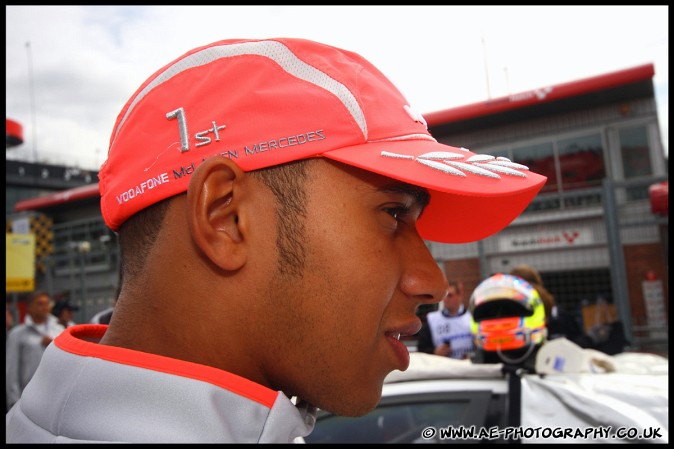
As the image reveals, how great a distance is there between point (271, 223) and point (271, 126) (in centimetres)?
17

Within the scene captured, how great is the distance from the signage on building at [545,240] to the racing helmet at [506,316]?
2.82 m

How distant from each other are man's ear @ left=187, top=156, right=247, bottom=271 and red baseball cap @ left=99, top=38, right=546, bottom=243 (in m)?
0.04

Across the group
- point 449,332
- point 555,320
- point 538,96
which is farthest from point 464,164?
point 538,96

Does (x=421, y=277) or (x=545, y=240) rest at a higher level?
(x=545, y=240)

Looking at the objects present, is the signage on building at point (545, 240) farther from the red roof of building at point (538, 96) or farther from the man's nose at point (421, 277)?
the man's nose at point (421, 277)

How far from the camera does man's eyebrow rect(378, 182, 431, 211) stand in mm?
1075

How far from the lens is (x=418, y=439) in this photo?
8.95 ft

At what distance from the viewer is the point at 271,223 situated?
100 cm

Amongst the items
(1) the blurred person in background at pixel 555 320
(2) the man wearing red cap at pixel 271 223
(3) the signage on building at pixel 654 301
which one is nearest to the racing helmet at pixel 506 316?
(1) the blurred person in background at pixel 555 320

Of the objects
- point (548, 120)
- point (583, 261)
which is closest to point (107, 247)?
point (583, 261)

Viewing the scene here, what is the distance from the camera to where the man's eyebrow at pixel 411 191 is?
108 cm

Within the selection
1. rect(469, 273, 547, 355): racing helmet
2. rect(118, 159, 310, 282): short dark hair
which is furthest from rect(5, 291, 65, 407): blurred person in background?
rect(118, 159, 310, 282): short dark hair

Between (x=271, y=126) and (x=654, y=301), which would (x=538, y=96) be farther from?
(x=271, y=126)

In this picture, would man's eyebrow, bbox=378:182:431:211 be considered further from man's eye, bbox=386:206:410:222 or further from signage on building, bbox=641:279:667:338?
signage on building, bbox=641:279:667:338
